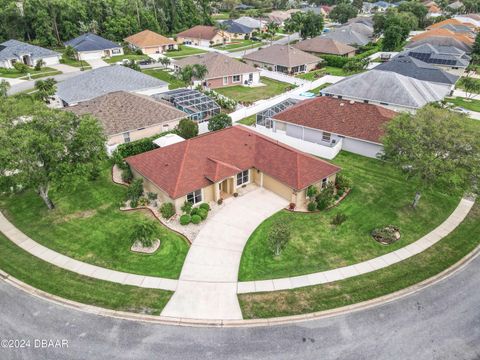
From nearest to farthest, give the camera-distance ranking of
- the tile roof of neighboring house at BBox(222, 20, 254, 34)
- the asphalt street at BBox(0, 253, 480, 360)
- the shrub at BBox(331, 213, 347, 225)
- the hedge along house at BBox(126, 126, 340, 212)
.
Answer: the asphalt street at BBox(0, 253, 480, 360), the shrub at BBox(331, 213, 347, 225), the hedge along house at BBox(126, 126, 340, 212), the tile roof of neighboring house at BBox(222, 20, 254, 34)

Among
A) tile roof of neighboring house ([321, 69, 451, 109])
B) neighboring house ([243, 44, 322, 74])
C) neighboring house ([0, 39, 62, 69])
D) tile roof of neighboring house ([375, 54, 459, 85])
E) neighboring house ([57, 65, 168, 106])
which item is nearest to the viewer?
tile roof of neighboring house ([321, 69, 451, 109])

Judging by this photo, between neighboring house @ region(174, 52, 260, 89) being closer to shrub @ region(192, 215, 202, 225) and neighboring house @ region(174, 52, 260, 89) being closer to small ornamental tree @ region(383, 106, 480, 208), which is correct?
shrub @ region(192, 215, 202, 225)

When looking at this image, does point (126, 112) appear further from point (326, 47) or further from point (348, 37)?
point (348, 37)

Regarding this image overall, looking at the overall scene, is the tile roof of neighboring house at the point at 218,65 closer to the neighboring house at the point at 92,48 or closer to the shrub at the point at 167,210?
the neighboring house at the point at 92,48

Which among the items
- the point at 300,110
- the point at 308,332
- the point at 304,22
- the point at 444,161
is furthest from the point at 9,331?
the point at 304,22

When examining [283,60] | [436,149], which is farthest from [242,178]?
[283,60]

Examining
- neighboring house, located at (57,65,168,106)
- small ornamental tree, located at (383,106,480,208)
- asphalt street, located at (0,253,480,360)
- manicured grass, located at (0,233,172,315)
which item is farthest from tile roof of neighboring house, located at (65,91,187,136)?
small ornamental tree, located at (383,106,480,208)

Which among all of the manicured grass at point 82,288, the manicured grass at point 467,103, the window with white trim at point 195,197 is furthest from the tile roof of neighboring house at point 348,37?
the manicured grass at point 82,288
